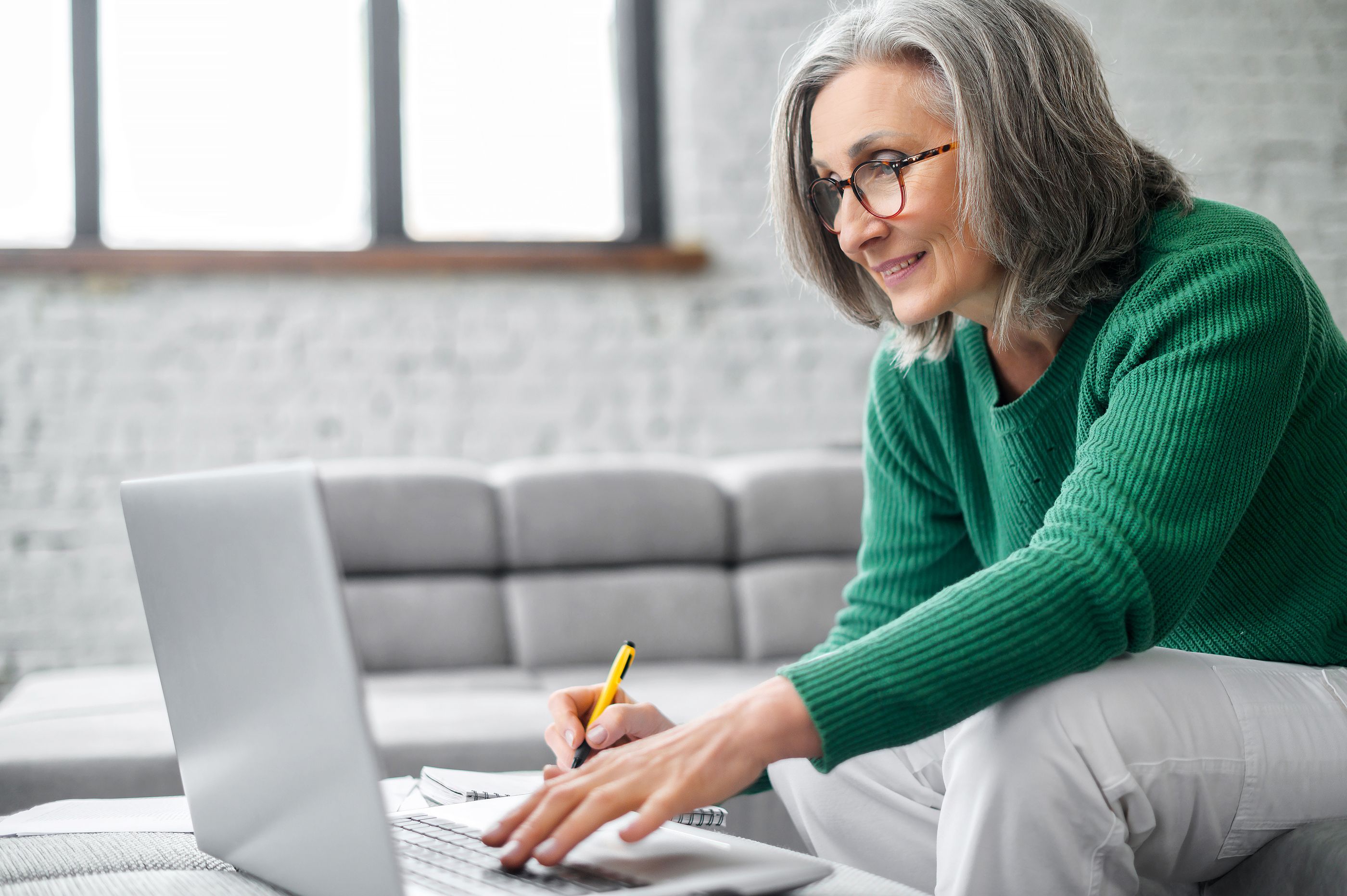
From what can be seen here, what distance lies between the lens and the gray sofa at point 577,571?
267cm

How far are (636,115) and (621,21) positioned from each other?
337mm

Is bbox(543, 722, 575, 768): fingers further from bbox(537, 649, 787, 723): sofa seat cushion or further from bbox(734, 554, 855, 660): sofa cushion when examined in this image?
bbox(734, 554, 855, 660): sofa cushion

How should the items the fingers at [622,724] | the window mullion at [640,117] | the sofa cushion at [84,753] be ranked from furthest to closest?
the window mullion at [640,117], the sofa cushion at [84,753], the fingers at [622,724]

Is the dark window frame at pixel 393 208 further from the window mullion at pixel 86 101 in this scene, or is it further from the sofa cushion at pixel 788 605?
the sofa cushion at pixel 788 605

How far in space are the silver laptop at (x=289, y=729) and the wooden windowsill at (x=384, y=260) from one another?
289 centimetres

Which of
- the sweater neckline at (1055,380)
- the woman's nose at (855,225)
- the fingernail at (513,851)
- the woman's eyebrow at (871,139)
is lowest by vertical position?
the fingernail at (513,851)

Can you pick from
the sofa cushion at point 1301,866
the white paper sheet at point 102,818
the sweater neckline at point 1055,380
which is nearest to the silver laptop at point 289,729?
the white paper sheet at point 102,818

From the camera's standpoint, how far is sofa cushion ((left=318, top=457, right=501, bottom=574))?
2744 millimetres

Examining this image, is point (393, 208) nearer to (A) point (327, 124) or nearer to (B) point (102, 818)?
(A) point (327, 124)

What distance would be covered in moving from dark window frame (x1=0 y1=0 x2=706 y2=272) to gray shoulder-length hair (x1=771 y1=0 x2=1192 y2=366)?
2.69 metres

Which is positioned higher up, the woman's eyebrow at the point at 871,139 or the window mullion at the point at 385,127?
the window mullion at the point at 385,127

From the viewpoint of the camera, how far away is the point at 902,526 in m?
1.44

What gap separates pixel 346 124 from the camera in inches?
151

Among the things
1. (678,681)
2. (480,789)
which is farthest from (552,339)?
(480,789)
